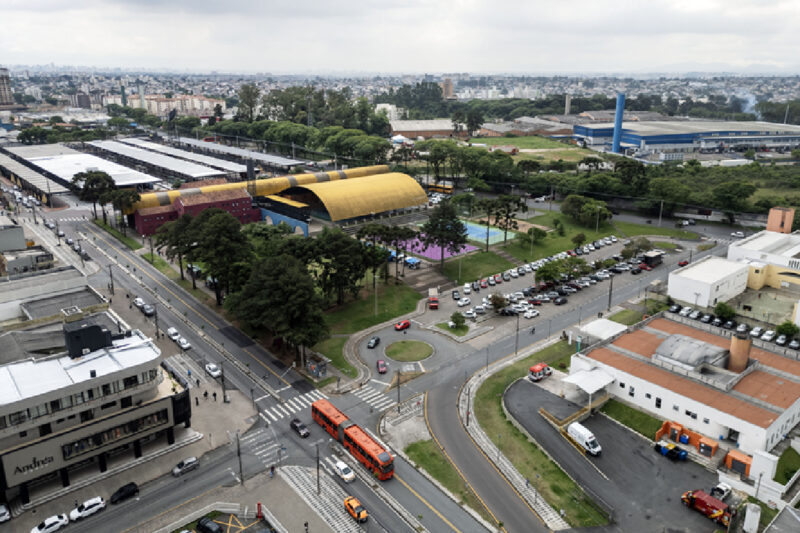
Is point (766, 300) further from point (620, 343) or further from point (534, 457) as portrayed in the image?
point (534, 457)

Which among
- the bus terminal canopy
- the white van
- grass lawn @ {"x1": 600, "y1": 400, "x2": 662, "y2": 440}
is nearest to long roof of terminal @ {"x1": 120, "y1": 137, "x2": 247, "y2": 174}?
the bus terminal canopy

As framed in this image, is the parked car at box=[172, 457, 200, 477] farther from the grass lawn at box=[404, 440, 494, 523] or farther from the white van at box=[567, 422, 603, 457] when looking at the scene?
the white van at box=[567, 422, 603, 457]

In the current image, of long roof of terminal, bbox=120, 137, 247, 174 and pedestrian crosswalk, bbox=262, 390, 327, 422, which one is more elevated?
long roof of terminal, bbox=120, 137, 247, 174

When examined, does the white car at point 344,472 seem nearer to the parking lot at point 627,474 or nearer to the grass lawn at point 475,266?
the parking lot at point 627,474

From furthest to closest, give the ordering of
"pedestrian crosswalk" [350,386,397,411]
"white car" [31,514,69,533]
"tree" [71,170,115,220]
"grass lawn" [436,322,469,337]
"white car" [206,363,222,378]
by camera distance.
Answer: "tree" [71,170,115,220], "grass lawn" [436,322,469,337], "white car" [206,363,222,378], "pedestrian crosswalk" [350,386,397,411], "white car" [31,514,69,533]

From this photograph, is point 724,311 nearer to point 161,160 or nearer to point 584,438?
point 584,438

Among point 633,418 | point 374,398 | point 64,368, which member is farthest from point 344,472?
point 633,418

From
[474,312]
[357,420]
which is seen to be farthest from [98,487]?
[474,312]
